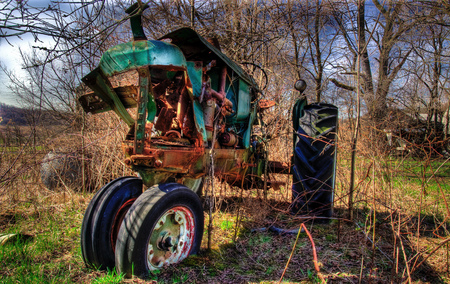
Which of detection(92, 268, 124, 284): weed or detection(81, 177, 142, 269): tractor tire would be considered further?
detection(81, 177, 142, 269): tractor tire

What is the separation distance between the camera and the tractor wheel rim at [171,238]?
2156 mm

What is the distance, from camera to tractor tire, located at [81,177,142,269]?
224 centimetres

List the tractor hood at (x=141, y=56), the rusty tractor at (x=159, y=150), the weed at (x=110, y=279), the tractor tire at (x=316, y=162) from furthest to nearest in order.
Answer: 1. the tractor tire at (x=316, y=162)
2. the tractor hood at (x=141, y=56)
3. the rusty tractor at (x=159, y=150)
4. the weed at (x=110, y=279)

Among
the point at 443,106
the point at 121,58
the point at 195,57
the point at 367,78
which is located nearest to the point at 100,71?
the point at 121,58

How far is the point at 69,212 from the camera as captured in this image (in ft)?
13.0

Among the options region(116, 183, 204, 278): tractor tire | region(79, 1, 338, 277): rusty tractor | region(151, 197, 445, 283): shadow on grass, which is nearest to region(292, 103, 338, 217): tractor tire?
region(79, 1, 338, 277): rusty tractor

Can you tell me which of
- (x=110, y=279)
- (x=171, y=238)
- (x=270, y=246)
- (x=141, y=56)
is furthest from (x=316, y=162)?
(x=110, y=279)

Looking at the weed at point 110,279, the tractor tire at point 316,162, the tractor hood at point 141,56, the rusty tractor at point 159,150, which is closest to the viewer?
the weed at point 110,279

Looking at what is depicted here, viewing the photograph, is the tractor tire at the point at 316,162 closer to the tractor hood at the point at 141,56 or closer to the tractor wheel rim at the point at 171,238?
the tractor wheel rim at the point at 171,238

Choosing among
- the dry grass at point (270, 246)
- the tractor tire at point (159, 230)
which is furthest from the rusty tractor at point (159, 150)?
the dry grass at point (270, 246)

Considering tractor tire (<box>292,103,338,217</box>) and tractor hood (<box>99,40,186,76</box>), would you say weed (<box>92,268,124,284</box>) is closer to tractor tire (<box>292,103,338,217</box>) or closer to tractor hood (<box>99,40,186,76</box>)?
tractor hood (<box>99,40,186,76</box>)

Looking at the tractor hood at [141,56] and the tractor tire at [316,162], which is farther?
the tractor tire at [316,162]

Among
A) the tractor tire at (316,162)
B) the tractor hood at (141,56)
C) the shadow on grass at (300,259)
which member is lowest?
the shadow on grass at (300,259)

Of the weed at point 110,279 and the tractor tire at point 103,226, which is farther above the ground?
the tractor tire at point 103,226
